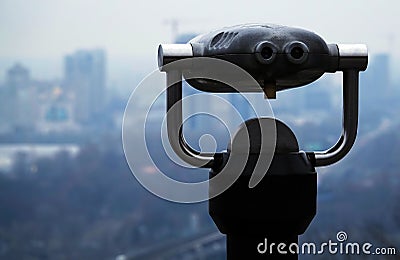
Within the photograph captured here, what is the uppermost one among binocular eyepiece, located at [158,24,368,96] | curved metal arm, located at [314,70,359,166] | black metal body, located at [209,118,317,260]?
binocular eyepiece, located at [158,24,368,96]

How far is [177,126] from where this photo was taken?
564mm

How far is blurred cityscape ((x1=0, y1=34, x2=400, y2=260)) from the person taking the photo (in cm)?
153

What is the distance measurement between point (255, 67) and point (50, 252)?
3.90 feet

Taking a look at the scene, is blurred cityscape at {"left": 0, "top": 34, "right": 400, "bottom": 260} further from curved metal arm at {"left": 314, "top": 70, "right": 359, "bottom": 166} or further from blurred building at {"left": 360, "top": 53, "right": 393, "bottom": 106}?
curved metal arm at {"left": 314, "top": 70, "right": 359, "bottom": 166}

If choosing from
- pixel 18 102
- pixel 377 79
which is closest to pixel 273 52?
pixel 377 79

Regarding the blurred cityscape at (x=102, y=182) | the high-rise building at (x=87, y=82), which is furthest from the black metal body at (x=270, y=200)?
the high-rise building at (x=87, y=82)

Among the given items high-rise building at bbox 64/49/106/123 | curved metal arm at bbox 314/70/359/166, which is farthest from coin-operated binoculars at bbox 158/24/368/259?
high-rise building at bbox 64/49/106/123

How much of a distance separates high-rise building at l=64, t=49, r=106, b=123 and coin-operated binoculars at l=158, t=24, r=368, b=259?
41.8 inches

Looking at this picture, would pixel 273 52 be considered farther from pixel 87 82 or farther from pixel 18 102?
pixel 18 102

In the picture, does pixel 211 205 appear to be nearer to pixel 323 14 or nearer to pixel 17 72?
pixel 323 14

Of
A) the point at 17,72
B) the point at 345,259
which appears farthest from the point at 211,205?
the point at 17,72

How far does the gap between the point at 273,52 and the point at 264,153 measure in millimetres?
91

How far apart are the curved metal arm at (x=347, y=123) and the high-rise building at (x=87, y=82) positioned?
1.09 metres

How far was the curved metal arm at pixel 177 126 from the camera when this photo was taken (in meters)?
0.56
